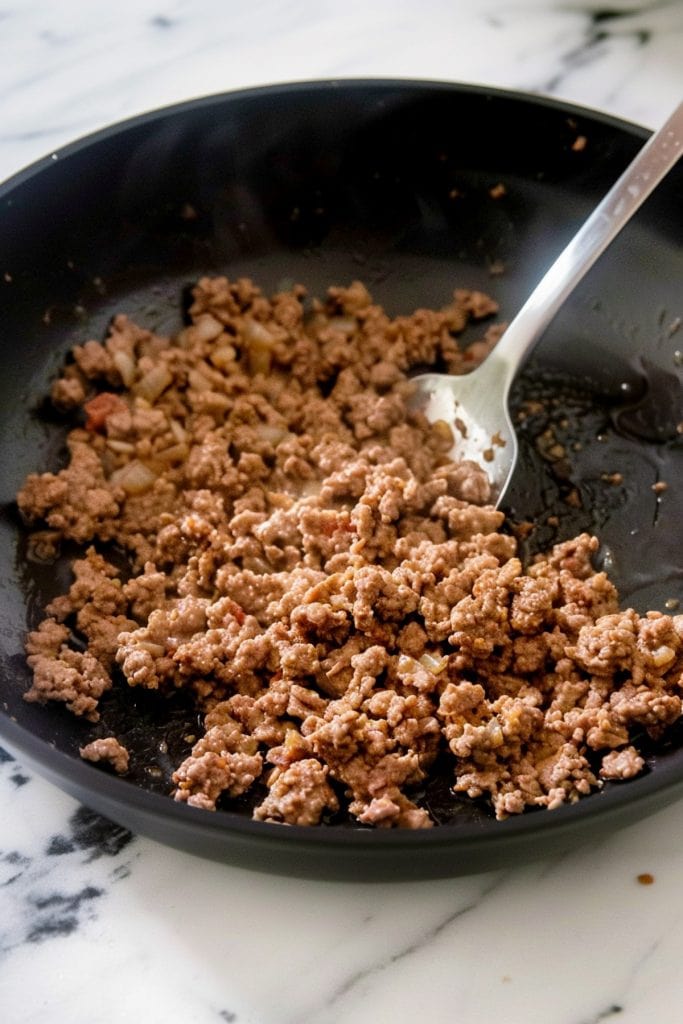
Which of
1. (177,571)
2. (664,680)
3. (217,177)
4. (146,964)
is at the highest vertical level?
(217,177)

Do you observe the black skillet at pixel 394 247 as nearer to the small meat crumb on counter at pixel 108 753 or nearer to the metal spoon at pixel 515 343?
the metal spoon at pixel 515 343

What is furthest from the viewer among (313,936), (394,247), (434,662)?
(394,247)

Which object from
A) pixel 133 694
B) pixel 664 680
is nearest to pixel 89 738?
pixel 133 694

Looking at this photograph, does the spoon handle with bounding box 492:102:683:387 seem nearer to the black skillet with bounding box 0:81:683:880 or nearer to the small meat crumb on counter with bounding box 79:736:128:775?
the black skillet with bounding box 0:81:683:880

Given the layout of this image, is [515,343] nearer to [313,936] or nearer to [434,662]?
[434,662]

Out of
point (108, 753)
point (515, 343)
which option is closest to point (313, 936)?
point (108, 753)

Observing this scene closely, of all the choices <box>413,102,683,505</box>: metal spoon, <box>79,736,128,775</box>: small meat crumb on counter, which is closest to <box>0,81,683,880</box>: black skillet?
<box>413,102,683,505</box>: metal spoon

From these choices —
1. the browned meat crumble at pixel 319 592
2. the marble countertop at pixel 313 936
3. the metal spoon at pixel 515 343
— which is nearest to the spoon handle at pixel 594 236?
the metal spoon at pixel 515 343

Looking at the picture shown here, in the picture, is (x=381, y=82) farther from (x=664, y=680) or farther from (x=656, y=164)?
(x=664, y=680)
